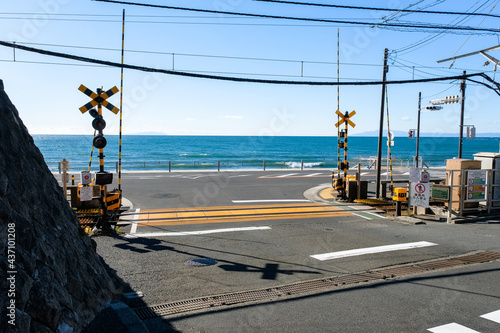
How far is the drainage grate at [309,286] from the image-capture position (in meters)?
5.87

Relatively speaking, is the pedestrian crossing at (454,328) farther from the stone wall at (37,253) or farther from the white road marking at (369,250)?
the stone wall at (37,253)

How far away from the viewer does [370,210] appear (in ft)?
48.4

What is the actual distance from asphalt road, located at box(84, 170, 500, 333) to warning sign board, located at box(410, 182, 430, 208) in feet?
3.65

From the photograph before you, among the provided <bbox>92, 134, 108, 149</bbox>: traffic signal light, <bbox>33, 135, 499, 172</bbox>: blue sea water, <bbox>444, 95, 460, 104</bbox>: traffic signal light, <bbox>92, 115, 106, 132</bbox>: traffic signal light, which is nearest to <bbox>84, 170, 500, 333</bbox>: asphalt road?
<bbox>92, 134, 108, 149</bbox>: traffic signal light

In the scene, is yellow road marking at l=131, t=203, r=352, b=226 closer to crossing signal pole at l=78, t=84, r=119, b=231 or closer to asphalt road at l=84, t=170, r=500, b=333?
asphalt road at l=84, t=170, r=500, b=333

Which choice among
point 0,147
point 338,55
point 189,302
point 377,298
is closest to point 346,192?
point 338,55

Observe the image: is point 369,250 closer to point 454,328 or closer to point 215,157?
point 454,328

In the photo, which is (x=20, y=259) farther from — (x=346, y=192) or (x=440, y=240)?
(x=346, y=192)

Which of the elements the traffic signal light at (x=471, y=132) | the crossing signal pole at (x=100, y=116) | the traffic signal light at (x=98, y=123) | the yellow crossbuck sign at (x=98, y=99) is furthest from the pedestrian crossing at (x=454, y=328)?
the traffic signal light at (x=471, y=132)

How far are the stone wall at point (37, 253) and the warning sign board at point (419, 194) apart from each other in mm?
10536

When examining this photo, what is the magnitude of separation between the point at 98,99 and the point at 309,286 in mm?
7449

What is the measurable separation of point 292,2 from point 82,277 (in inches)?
290

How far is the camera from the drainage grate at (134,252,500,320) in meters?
5.87

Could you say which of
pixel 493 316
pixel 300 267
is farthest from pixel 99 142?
pixel 493 316
